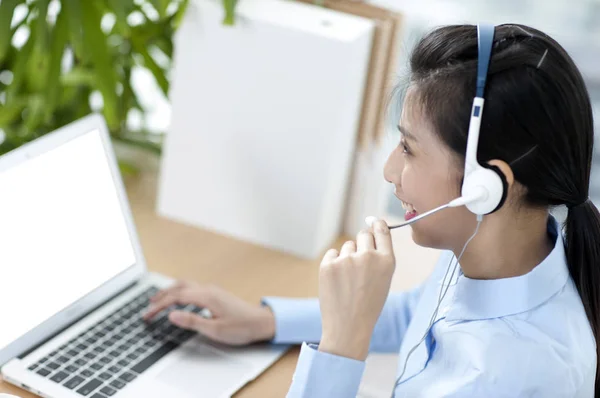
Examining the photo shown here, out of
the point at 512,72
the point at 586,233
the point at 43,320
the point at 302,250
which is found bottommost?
the point at 302,250

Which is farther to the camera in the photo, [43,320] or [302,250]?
[302,250]

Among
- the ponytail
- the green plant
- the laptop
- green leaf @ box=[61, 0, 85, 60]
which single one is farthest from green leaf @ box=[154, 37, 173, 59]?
the ponytail

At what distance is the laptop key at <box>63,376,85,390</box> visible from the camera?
111 cm

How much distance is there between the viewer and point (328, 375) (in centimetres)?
103

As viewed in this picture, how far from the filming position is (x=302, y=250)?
1.56 meters

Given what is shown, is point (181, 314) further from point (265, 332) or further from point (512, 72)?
point (512, 72)

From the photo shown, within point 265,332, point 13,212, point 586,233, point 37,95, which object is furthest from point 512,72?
point 37,95

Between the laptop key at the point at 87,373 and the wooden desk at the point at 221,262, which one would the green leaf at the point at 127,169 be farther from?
the laptop key at the point at 87,373

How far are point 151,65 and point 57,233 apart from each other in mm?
559

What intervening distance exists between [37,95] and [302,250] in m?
0.58

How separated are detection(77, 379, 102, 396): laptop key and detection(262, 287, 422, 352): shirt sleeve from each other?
0.27 metres

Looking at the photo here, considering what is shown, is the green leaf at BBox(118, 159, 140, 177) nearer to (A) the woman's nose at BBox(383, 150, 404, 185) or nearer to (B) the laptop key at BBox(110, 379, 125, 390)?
(B) the laptop key at BBox(110, 379, 125, 390)

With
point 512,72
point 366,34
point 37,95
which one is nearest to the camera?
point 512,72

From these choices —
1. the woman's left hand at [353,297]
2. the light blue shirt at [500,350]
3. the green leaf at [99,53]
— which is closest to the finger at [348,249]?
the woman's left hand at [353,297]
